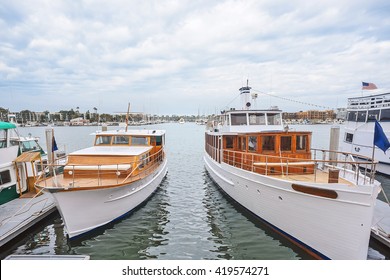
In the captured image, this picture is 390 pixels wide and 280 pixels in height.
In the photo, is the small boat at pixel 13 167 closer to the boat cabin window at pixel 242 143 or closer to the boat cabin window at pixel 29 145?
the boat cabin window at pixel 29 145

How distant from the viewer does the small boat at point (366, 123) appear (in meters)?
19.5

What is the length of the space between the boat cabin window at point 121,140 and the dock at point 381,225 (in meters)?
12.3

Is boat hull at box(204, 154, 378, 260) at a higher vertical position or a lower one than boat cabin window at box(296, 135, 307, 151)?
lower

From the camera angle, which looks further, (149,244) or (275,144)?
(275,144)

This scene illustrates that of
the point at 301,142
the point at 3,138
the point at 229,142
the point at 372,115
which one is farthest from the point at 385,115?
the point at 3,138

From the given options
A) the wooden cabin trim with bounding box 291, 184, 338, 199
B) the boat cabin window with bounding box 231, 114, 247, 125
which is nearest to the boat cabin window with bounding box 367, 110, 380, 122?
the boat cabin window with bounding box 231, 114, 247, 125

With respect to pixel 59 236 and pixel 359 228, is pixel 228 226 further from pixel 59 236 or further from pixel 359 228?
pixel 59 236

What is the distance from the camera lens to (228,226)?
10.9m

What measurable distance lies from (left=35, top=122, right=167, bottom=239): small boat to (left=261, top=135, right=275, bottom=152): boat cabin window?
19.0ft

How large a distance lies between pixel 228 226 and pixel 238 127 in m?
5.68

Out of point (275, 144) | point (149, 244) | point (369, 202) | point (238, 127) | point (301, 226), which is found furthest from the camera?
point (238, 127)

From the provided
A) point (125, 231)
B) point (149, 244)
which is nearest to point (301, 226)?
point (149, 244)

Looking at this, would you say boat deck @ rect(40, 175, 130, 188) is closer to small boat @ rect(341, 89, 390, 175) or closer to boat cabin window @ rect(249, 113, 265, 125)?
boat cabin window @ rect(249, 113, 265, 125)

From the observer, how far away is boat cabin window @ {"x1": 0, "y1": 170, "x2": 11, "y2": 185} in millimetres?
11312
